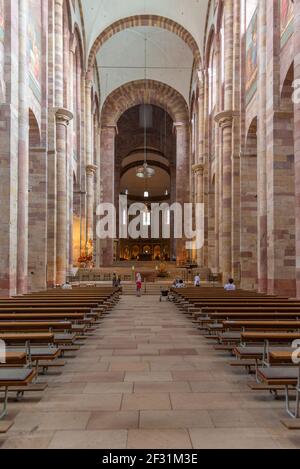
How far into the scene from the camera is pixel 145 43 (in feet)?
136

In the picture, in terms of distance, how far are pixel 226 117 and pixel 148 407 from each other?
21.2 meters

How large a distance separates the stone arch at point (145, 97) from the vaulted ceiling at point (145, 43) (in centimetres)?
60

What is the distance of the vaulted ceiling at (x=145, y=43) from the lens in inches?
1350

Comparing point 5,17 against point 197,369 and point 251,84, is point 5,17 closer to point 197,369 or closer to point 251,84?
point 251,84

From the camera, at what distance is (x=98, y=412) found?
5090 mm

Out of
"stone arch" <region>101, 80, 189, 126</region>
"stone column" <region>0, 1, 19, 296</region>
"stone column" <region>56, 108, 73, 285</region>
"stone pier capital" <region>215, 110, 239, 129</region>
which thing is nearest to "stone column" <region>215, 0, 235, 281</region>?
"stone pier capital" <region>215, 110, 239, 129</region>

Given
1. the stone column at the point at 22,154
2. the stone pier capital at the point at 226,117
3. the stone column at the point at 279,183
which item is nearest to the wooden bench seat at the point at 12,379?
the stone column at the point at 22,154

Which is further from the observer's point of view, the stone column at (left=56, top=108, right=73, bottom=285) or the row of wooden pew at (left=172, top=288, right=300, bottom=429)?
the stone column at (left=56, top=108, right=73, bottom=285)

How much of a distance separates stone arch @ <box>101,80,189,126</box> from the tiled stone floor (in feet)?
129

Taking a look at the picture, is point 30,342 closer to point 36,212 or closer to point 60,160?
point 36,212

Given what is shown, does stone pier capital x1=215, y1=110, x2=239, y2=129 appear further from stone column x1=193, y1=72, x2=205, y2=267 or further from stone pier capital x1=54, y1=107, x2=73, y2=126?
stone column x1=193, y1=72, x2=205, y2=267

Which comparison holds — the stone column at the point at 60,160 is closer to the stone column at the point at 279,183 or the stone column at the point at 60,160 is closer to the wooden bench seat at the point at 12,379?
the stone column at the point at 279,183

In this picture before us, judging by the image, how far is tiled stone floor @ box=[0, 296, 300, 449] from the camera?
427 centimetres

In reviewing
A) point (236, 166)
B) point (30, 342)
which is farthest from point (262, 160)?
point (30, 342)
